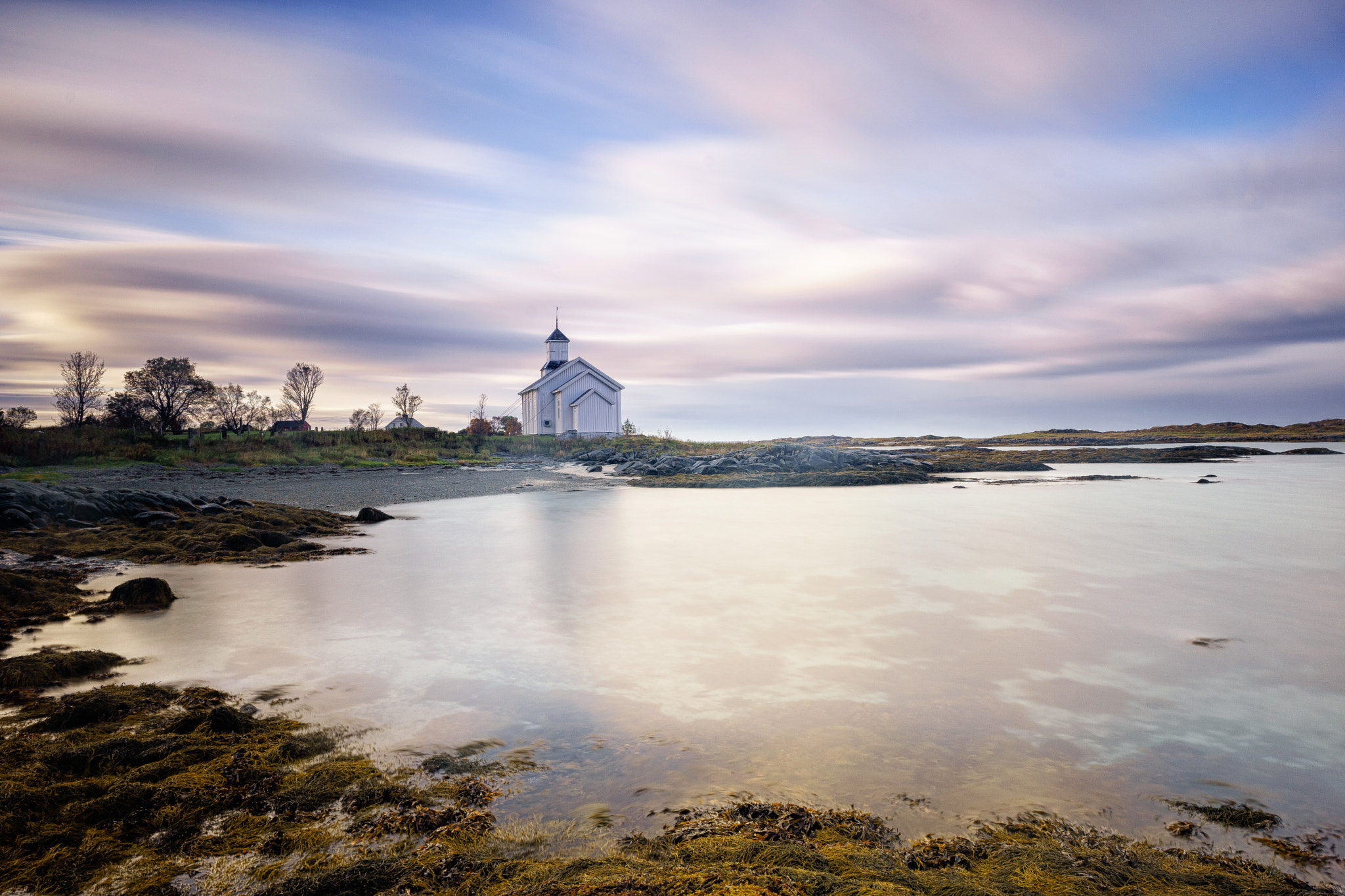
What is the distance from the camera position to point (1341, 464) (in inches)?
1331

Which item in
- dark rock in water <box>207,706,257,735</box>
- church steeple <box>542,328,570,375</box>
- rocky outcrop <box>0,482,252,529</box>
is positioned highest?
church steeple <box>542,328,570,375</box>

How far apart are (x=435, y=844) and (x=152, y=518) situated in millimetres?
11963

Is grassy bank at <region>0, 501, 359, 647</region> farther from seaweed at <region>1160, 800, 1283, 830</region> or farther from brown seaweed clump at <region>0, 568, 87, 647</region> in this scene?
seaweed at <region>1160, 800, 1283, 830</region>

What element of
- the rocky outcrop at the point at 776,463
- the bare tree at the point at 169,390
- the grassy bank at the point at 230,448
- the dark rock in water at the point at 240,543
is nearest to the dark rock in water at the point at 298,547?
the dark rock in water at the point at 240,543

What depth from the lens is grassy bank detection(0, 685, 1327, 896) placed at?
2471 millimetres

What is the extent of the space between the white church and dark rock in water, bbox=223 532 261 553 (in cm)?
4124

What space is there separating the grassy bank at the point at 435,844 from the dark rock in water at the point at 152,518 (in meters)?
9.58

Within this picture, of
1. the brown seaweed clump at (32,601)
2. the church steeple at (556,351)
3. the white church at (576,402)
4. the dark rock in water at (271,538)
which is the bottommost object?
the brown seaweed clump at (32,601)

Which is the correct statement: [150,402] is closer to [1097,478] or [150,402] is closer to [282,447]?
[282,447]

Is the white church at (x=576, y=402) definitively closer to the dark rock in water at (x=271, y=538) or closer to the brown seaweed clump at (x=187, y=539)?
the brown seaweed clump at (x=187, y=539)

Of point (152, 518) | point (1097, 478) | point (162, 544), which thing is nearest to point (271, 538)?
point (162, 544)

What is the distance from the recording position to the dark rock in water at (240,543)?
392 inches

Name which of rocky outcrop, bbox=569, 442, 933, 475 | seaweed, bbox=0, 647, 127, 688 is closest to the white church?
rocky outcrop, bbox=569, 442, 933, 475

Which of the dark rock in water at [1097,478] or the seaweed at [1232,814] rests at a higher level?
the dark rock in water at [1097,478]
